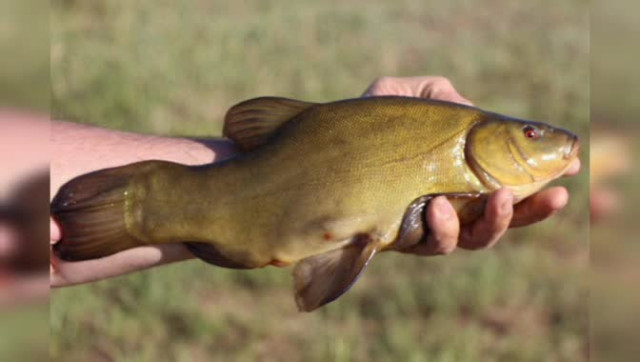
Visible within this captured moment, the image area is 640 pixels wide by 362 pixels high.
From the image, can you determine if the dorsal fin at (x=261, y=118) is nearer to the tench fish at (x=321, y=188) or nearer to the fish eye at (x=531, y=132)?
the tench fish at (x=321, y=188)

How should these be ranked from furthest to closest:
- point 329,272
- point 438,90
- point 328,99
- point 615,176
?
point 328,99 < point 438,90 < point 329,272 < point 615,176

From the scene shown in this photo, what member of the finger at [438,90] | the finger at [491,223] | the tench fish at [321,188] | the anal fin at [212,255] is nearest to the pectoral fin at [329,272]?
the tench fish at [321,188]

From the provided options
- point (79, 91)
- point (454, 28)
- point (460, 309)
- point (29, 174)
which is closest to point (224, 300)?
point (460, 309)

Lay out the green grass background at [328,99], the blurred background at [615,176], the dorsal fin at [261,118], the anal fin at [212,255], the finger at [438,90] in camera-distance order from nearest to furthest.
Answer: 1. the blurred background at [615,176]
2. the anal fin at [212,255]
3. the dorsal fin at [261,118]
4. the finger at [438,90]
5. the green grass background at [328,99]

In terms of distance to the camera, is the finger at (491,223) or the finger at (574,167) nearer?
the finger at (491,223)

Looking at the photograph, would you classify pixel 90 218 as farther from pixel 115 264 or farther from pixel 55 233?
pixel 115 264

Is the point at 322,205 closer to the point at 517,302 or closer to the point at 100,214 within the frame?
the point at 100,214

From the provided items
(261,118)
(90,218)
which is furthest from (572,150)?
(90,218)

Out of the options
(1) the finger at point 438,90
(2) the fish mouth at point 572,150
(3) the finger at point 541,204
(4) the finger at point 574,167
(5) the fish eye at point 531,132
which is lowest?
(3) the finger at point 541,204
